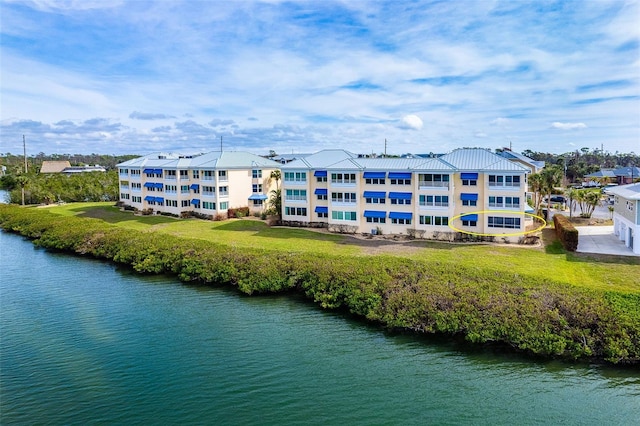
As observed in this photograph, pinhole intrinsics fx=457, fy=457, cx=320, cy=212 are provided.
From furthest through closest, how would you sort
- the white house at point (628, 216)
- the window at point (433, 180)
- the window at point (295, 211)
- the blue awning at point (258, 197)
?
the blue awning at point (258, 197)
the window at point (295, 211)
the window at point (433, 180)
the white house at point (628, 216)

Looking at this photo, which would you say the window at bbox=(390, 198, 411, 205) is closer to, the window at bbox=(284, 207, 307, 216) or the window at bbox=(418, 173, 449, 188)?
the window at bbox=(418, 173, 449, 188)

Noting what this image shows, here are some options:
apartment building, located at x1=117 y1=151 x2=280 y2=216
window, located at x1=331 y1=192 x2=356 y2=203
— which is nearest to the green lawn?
apartment building, located at x1=117 y1=151 x2=280 y2=216

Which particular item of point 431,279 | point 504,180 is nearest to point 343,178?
point 504,180

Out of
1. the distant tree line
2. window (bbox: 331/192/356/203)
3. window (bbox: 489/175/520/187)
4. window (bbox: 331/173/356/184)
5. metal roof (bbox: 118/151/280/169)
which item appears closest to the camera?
window (bbox: 489/175/520/187)

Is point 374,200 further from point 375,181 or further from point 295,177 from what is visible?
point 295,177

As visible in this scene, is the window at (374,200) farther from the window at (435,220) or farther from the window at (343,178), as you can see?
the window at (435,220)

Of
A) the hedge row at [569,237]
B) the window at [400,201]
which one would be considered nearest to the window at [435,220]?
the window at [400,201]
